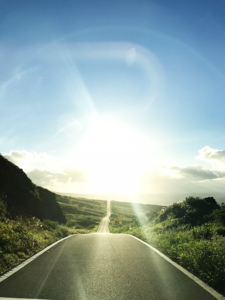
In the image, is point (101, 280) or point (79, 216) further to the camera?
point (79, 216)

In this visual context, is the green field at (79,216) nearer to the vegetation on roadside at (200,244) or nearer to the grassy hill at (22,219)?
the grassy hill at (22,219)

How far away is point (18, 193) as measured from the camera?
18.1 meters

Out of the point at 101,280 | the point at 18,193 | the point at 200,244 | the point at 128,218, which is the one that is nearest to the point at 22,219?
the point at 18,193

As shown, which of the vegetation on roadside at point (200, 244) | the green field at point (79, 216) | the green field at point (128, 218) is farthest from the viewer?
the green field at point (79, 216)

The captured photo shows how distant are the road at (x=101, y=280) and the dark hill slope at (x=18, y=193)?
898 cm

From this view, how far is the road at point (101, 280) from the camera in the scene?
14.0ft

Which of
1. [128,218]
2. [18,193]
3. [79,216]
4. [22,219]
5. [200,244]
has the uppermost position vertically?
[18,193]

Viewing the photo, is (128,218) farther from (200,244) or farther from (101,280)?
(101,280)

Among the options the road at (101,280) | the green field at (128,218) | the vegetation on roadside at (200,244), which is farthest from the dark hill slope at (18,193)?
the green field at (128,218)

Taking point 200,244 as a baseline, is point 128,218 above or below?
below

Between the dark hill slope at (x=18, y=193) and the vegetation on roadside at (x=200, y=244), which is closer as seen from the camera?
the vegetation on roadside at (x=200, y=244)

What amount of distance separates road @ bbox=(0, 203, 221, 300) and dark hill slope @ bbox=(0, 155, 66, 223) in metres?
8.98

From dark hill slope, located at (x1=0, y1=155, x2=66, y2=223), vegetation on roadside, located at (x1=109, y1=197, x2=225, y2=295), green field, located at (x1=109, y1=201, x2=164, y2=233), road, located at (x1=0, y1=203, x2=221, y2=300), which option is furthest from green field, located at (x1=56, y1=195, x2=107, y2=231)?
road, located at (x1=0, y1=203, x2=221, y2=300)

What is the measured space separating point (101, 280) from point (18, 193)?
15.3m
